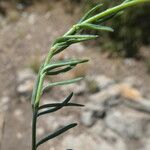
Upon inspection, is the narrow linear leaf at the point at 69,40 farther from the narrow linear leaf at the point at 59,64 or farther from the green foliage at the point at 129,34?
the green foliage at the point at 129,34

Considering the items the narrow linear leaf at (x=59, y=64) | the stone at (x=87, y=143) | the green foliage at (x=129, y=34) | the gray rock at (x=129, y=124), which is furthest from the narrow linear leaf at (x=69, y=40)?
the green foliage at (x=129, y=34)

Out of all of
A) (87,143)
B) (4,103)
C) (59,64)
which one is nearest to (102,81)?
(87,143)

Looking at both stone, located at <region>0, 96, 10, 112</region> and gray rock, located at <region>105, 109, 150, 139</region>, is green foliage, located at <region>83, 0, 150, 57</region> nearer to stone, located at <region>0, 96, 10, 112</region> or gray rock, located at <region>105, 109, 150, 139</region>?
gray rock, located at <region>105, 109, 150, 139</region>

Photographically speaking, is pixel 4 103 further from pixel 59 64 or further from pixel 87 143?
pixel 59 64

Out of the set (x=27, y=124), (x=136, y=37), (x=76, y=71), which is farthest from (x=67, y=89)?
(x=136, y=37)

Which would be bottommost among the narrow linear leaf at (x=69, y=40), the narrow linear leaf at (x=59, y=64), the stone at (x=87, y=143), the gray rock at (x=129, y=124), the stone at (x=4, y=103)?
the gray rock at (x=129, y=124)

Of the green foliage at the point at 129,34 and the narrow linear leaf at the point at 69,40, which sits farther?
the green foliage at the point at 129,34

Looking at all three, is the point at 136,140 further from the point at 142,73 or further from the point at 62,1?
the point at 62,1
